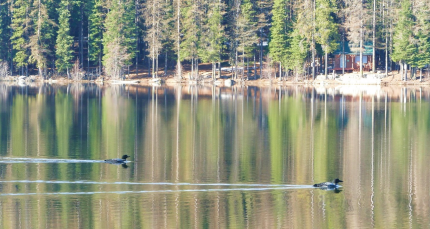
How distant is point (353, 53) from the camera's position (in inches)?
3954

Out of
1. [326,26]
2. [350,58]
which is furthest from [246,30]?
[350,58]

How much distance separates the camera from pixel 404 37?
9044 centimetres

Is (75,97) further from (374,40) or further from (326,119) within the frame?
(374,40)

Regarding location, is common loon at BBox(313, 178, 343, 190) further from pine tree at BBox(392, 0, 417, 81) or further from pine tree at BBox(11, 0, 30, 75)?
pine tree at BBox(11, 0, 30, 75)

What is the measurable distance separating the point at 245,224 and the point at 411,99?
48.6m

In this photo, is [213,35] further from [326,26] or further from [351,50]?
[351,50]

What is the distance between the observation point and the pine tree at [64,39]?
102875 mm

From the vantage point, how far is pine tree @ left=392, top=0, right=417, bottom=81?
294 feet

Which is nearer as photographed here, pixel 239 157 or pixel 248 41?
pixel 239 157

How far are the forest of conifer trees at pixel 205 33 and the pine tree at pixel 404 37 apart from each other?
128mm

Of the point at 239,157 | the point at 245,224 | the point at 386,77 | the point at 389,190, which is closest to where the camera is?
the point at 245,224

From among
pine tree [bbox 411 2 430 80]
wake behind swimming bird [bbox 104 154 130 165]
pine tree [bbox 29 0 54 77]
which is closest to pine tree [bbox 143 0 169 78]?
pine tree [bbox 29 0 54 77]

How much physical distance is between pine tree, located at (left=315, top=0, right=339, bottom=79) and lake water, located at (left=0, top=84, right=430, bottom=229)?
36756 millimetres

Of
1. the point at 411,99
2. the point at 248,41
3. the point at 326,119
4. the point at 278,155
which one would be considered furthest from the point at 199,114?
the point at 248,41
